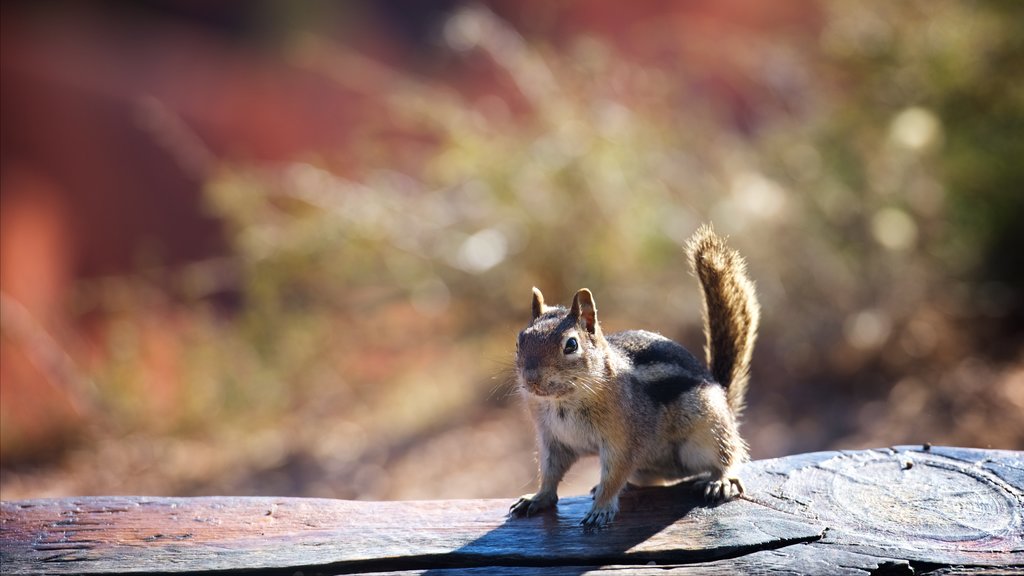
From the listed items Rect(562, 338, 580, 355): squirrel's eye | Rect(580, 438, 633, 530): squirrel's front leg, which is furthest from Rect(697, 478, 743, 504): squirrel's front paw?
Rect(562, 338, 580, 355): squirrel's eye

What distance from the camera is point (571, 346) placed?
2.15 metres

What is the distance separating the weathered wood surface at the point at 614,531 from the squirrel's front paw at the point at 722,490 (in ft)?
→ 0.10

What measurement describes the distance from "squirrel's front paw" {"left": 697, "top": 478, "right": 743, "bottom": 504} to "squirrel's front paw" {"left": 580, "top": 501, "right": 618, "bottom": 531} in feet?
0.78

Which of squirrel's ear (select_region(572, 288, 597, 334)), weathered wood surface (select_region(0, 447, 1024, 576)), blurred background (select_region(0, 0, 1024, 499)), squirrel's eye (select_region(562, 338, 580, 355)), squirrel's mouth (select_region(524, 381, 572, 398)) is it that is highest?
blurred background (select_region(0, 0, 1024, 499))

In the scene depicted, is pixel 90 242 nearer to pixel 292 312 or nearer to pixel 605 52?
pixel 292 312

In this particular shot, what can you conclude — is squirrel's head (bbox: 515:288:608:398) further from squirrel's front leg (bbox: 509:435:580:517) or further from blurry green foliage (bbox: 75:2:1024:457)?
blurry green foliage (bbox: 75:2:1024:457)

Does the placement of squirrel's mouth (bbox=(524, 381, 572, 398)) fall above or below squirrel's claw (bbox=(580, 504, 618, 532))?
above

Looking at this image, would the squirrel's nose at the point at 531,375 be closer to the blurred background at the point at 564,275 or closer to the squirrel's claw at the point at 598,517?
the squirrel's claw at the point at 598,517

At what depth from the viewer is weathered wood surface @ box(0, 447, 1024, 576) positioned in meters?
1.86

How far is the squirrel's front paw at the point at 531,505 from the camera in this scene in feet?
7.07

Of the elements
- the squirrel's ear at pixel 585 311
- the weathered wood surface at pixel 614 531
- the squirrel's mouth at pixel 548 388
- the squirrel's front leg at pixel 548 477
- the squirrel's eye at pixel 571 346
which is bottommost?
the weathered wood surface at pixel 614 531

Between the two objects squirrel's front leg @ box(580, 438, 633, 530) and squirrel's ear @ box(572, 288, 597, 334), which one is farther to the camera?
squirrel's ear @ box(572, 288, 597, 334)

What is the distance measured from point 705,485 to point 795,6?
9479 millimetres

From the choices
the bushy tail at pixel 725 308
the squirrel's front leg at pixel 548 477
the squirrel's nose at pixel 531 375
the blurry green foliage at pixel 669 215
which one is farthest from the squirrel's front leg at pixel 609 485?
the blurry green foliage at pixel 669 215
